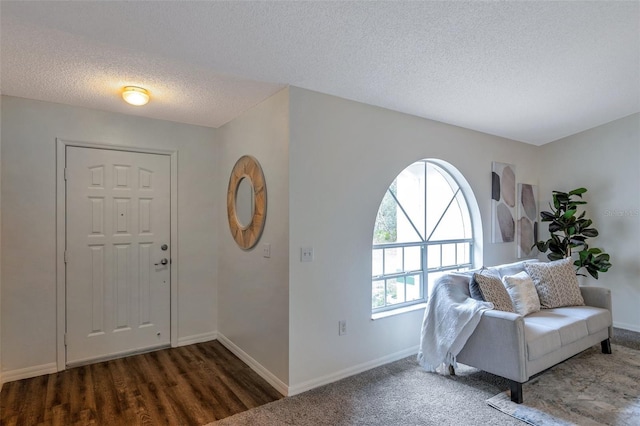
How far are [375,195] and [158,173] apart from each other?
2158 mm

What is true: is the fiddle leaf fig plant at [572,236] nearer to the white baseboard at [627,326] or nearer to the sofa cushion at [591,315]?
the white baseboard at [627,326]

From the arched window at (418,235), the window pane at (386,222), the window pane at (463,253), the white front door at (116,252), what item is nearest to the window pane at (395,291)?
the arched window at (418,235)

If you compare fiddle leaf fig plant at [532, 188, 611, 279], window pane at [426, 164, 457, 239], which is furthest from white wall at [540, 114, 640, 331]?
window pane at [426, 164, 457, 239]

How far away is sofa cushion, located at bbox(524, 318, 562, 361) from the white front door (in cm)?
322

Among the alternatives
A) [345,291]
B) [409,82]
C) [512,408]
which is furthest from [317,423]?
[409,82]

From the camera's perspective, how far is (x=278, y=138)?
275 cm

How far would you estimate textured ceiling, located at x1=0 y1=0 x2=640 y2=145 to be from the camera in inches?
74.5

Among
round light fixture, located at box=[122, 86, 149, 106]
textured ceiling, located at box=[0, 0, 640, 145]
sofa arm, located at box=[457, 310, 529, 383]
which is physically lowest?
sofa arm, located at box=[457, 310, 529, 383]

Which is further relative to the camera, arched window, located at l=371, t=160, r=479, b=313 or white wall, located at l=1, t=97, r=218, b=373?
arched window, located at l=371, t=160, r=479, b=313

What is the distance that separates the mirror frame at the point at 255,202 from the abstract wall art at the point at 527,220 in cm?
345

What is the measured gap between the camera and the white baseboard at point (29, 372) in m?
2.76

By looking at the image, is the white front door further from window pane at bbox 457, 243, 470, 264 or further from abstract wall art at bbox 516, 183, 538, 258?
abstract wall art at bbox 516, 183, 538, 258

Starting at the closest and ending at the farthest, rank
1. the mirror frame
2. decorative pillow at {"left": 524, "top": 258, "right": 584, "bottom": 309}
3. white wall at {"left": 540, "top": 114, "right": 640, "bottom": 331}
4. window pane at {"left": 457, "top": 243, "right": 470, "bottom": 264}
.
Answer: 1. the mirror frame
2. decorative pillow at {"left": 524, "top": 258, "right": 584, "bottom": 309}
3. window pane at {"left": 457, "top": 243, "right": 470, "bottom": 264}
4. white wall at {"left": 540, "top": 114, "right": 640, "bottom": 331}

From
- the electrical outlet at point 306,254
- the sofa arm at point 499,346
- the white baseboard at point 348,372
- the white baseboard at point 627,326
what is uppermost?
the electrical outlet at point 306,254
